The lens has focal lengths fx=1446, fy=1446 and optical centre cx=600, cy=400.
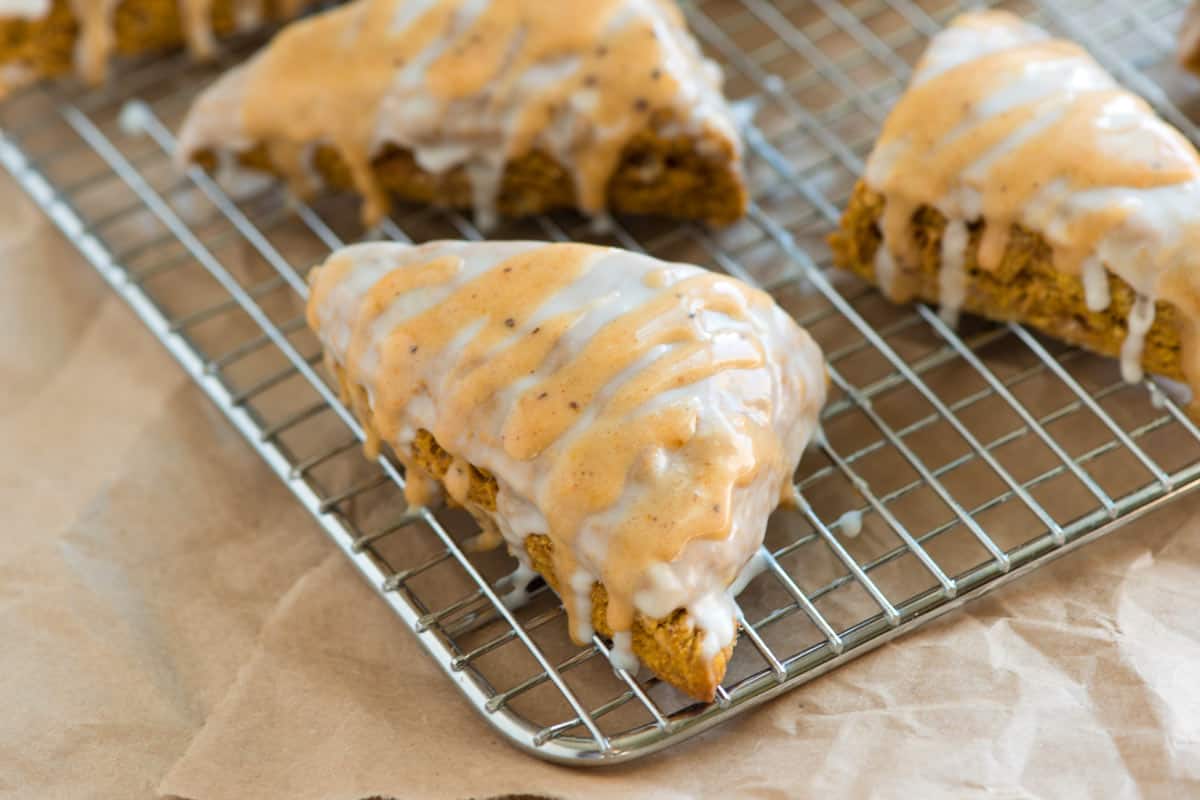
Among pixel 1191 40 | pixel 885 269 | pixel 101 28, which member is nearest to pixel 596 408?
pixel 885 269

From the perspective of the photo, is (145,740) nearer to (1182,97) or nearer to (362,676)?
(362,676)

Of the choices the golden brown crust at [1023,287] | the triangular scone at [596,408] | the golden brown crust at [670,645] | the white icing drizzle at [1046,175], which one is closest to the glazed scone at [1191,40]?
the white icing drizzle at [1046,175]

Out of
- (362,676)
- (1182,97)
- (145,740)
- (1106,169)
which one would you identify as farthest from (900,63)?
(145,740)

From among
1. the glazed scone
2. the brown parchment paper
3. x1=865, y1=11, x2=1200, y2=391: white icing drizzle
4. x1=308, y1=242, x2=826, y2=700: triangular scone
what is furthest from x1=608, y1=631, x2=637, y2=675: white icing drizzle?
the glazed scone

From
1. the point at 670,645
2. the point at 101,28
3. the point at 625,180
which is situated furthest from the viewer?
the point at 101,28

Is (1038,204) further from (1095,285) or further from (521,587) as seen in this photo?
(521,587)

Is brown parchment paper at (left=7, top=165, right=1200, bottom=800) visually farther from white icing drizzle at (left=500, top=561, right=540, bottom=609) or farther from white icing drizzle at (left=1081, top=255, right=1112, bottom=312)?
white icing drizzle at (left=1081, top=255, right=1112, bottom=312)

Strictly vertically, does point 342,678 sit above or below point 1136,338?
above

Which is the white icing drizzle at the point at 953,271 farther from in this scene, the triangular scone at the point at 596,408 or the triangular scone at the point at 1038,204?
the triangular scone at the point at 596,408
